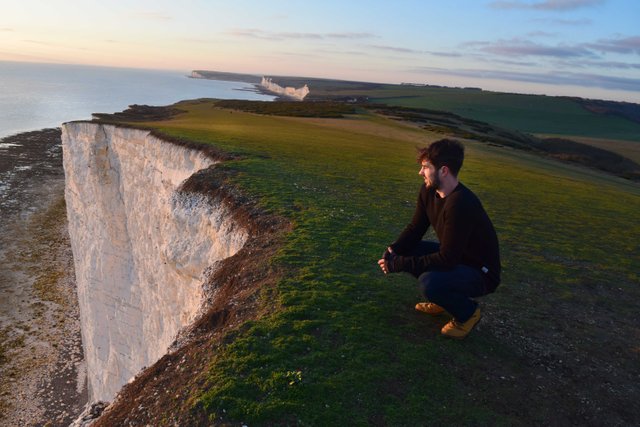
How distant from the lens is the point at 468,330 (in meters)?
6.66

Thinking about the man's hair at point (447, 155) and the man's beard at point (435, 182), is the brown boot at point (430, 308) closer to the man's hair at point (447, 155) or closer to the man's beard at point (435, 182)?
the man's beard at point (435, 182)

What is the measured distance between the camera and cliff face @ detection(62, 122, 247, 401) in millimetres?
14203

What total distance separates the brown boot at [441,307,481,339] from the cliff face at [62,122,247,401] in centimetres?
633

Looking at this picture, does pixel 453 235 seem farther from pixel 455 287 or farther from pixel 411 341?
pixel 411 341

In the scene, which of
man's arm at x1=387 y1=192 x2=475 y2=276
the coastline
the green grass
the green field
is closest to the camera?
the green field

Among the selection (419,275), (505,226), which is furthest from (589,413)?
(505,226)

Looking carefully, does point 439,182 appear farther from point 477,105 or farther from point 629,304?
point 477,105

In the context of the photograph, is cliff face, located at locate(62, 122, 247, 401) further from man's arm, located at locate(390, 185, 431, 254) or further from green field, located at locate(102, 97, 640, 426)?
man's arm, located at locate(390, 185, 431, 254)

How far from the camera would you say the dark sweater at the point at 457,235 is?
6125mm

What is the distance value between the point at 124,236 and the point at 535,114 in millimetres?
114945

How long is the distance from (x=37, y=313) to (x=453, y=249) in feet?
94.6

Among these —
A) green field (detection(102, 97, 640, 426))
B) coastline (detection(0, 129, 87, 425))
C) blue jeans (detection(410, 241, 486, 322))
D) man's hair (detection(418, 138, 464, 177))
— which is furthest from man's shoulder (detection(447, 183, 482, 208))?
coastline (detection(0, 129, 87, 425))

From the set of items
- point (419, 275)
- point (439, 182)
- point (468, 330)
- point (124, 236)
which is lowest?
point (124, 236)

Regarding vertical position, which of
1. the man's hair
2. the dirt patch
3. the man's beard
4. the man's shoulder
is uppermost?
the man's hair
